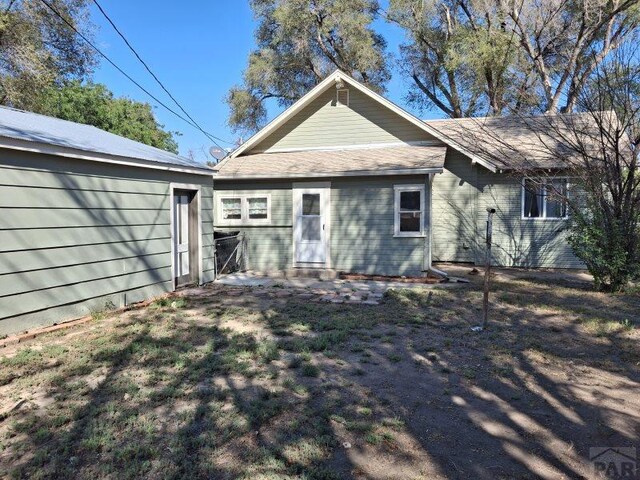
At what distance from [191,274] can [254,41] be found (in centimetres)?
1987

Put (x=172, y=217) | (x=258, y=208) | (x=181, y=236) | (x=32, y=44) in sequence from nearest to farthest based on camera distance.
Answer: (x=172, y=217) < (x=181, y=236) < (x=258, y=208) < (x=32, y=44)

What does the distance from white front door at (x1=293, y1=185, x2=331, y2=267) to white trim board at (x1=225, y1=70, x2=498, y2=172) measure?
273cm

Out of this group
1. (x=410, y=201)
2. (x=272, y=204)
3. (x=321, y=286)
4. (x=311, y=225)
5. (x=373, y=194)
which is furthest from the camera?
(x=272, y=204)

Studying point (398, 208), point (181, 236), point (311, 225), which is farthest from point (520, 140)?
point (181, 236)

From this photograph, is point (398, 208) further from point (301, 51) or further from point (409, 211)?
point (301, 51)

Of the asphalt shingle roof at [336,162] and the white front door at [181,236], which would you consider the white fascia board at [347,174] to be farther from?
the white front door at [181,236]

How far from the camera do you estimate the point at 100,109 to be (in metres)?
25.0

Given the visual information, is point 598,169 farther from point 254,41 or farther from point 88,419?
point 254,41

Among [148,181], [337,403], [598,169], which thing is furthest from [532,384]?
[148,181]

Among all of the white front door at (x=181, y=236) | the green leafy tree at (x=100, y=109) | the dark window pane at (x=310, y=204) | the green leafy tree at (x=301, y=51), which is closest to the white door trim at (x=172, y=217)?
the white front door at (x=181, y=236)

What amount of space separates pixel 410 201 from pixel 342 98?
13.4 ft

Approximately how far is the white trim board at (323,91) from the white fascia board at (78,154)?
467 cm

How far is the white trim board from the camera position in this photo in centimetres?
1134

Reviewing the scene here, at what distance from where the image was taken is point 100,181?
663cm
